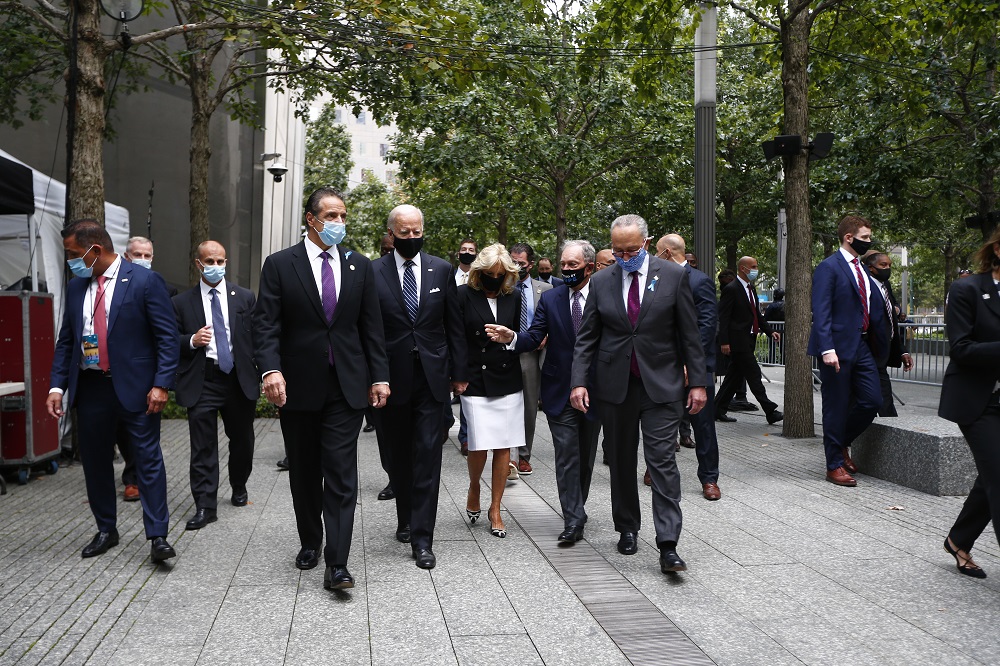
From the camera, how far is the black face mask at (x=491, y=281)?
6848 millimetres

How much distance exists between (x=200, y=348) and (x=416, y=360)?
7.16 feet

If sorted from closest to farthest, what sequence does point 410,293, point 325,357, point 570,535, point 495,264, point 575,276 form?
point 325,357 < point 410,293 < point 570,535 < point 495,264 < point 575,276

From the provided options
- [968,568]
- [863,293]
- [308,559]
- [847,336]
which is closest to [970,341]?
[968,568]

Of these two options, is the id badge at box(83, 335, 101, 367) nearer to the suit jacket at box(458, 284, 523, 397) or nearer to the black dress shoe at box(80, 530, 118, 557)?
the black dress shoe at box(80, 530, 118, 557)

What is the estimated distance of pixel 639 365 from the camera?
19.9ft

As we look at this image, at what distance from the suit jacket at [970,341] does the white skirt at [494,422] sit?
270cm

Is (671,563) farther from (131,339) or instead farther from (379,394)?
(131,339)

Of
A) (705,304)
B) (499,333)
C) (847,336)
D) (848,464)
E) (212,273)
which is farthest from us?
(848,464)

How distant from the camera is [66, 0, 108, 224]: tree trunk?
10.4 meters

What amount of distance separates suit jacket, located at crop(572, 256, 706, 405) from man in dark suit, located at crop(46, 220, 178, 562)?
106 inches

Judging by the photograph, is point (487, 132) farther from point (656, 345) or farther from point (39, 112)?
point (656, 345)

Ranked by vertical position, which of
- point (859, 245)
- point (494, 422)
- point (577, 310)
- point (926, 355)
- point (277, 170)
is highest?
point (277, 170)

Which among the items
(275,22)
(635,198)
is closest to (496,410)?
(275,22)

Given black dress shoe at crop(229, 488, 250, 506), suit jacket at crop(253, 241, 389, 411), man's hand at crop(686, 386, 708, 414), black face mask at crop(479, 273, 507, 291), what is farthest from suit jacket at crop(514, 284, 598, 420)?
black dress shoe at crop(229, 488, 250, 506)
